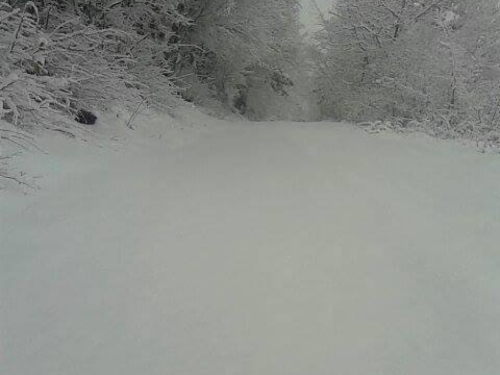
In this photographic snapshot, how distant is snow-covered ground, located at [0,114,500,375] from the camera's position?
Result: 1834mm

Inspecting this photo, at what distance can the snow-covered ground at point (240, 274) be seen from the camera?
1834 mm

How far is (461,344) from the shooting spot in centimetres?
Result: 206

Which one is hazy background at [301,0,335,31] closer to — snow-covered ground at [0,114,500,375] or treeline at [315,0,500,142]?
treeline at [315,0,500,142]

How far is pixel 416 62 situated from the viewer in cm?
1233

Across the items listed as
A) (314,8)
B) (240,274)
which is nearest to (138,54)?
(240,274)

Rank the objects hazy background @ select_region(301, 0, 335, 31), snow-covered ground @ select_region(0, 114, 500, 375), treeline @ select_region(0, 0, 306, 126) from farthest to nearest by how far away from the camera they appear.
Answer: hazy background @ select_region(301, 0, 335, 31) < treeline @ select_region(0, 0, 306, 126) < snow-covered ground @ select_region(0, 114, 500, 375)

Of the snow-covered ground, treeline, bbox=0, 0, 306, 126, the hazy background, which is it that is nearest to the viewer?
the snow-covered ground

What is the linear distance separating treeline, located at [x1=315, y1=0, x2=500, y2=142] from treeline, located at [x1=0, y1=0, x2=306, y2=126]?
2721mm

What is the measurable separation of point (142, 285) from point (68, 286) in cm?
35

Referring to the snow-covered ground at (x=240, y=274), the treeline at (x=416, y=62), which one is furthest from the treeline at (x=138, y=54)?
the treeline at (x=416, y=62)

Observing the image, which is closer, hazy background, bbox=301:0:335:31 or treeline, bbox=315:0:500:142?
treeline, bbox=315:0:500:142

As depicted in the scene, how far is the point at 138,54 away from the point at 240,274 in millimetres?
7766

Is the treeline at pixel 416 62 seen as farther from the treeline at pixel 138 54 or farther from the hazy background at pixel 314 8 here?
the treeline at pixel 138 54

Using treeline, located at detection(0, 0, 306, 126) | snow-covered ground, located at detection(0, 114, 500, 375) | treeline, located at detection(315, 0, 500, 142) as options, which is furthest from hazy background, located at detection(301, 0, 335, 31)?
snow-covered ground, located at detection(0, 114, 500, 375)
